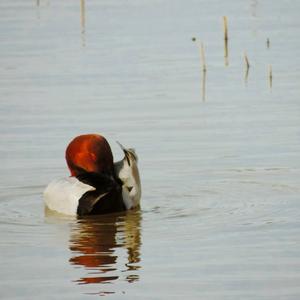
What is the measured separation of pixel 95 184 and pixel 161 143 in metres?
2.28

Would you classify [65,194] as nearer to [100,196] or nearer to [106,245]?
[100,196]

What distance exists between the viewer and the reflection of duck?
888 centimetres

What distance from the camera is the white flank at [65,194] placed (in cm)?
1087

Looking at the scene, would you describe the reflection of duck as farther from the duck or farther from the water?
the duck

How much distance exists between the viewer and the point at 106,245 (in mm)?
9883

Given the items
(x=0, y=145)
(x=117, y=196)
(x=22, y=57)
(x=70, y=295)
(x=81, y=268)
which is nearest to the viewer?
(x=70, y=295)

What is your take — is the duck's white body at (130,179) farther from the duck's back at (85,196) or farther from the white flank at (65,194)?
the white flank at (65,194)

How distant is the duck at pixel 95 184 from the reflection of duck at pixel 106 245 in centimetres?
12

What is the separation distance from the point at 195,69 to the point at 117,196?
573cm

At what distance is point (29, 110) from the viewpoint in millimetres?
14586

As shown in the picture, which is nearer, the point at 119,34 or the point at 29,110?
the point at 29,110

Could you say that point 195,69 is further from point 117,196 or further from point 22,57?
point 117,196

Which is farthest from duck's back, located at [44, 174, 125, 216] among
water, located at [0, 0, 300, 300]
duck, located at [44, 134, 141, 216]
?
water, located at [0, 0, 300, 300]

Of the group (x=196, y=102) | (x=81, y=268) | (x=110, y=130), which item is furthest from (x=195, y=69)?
(x=81, y=268)
